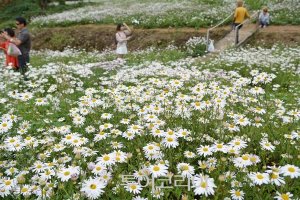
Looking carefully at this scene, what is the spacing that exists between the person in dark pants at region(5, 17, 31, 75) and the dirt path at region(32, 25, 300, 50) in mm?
8445

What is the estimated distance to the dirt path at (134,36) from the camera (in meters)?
15.7

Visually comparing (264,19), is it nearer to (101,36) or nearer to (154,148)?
(101,36)

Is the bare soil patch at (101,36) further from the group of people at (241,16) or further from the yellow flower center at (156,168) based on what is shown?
the yellow flower center at (156,168)

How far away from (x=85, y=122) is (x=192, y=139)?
62.9 inches

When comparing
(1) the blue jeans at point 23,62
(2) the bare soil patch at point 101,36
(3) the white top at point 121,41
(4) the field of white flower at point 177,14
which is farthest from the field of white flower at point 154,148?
(4) the field of white flower at point 177,14

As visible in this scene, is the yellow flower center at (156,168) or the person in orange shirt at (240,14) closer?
the yellow flower center at (156,168)

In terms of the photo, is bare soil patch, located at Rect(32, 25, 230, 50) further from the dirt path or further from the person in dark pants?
the person in dark pants

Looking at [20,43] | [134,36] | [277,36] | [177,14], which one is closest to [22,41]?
[20,43]

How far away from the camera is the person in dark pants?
9289mm

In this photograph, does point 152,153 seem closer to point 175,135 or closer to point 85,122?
point 175,135

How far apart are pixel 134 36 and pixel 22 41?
10.3 m

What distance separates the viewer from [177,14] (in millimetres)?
21141

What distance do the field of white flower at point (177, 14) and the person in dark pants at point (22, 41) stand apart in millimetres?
9069

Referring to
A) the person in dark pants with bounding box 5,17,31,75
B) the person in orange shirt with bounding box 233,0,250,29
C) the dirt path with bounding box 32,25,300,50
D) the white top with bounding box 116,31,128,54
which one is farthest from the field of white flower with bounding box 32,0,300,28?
the person in dark pants with bounding box 5,17,31,75
